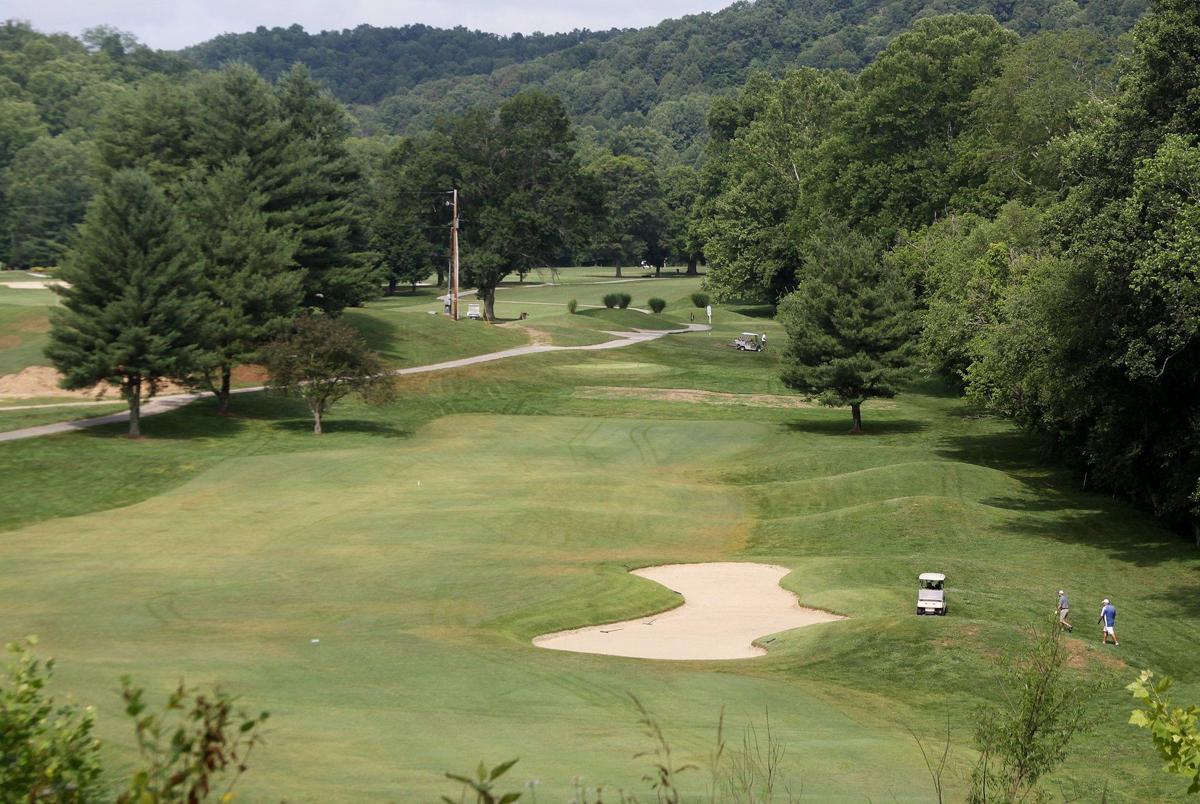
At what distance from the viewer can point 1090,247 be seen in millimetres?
37031

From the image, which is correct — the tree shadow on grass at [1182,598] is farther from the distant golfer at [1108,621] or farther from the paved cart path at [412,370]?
the paved cart path at [412,370]

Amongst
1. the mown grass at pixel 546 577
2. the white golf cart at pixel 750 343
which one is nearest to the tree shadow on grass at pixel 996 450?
the mown grass at pixel 546 577

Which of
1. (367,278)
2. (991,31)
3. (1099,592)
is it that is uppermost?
(991,31)

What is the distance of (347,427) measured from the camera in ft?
214

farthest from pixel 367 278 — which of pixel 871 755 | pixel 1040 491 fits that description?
pixel 871 755

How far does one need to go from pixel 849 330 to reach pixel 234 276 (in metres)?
31.9

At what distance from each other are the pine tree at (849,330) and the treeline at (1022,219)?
26cm

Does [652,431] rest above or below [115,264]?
below

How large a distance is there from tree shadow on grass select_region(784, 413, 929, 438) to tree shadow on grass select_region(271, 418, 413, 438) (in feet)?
67.3

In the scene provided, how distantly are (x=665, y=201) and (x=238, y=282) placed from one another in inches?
4701

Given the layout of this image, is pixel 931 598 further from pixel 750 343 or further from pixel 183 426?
pixel 750 343

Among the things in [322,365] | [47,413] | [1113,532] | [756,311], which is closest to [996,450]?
[1113,532]

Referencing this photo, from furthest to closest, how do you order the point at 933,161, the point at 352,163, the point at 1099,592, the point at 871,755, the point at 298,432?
the point at 352,163
the point at 933,161
the point at 298,432
the point at 1099,592
the point at 871,755

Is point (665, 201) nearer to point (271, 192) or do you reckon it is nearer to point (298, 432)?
point (271, 192)
